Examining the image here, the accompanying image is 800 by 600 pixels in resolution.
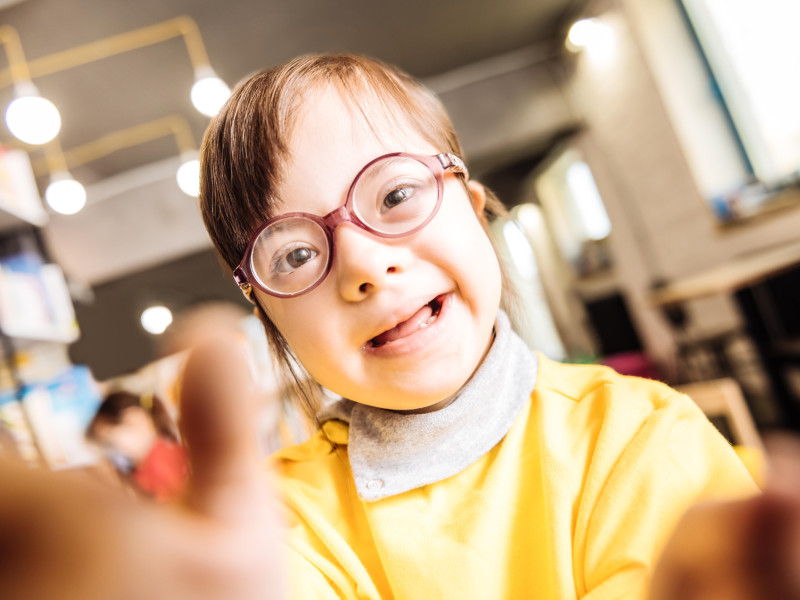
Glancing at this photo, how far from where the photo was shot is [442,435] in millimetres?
559

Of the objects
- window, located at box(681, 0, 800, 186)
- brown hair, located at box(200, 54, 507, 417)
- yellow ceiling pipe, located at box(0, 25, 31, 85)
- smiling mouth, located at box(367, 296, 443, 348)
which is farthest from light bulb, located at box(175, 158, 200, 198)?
window, located at box(681, 0, 800, 186)

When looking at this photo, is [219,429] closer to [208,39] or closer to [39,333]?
[39,333]

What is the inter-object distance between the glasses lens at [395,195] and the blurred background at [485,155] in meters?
0.55

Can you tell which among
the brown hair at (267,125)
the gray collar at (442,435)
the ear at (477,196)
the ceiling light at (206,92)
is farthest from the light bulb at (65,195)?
the gray collar at (442,435)

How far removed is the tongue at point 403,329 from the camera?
0.50m

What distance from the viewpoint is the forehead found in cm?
50

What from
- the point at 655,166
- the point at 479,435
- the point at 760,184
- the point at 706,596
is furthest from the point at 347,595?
the point at 655,166

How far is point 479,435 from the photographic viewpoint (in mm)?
554

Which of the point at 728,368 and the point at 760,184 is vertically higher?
the point at 760,184

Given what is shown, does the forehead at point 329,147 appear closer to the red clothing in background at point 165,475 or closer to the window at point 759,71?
the red clothing in background at point 165,475

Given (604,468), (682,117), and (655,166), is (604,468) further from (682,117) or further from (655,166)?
(655,166)

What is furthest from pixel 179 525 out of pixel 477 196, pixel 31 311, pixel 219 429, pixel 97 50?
pixel 97 50

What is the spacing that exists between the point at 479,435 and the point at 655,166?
12.6ft

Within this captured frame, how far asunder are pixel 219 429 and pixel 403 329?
0.33m
